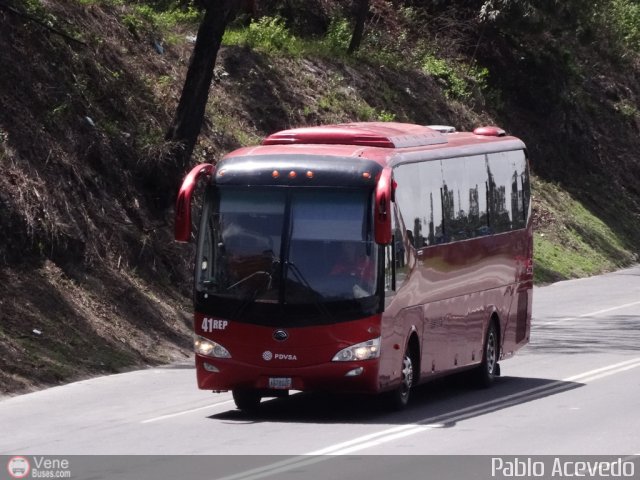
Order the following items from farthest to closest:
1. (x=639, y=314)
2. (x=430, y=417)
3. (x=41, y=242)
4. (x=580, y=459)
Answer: (x=639, y=314), (x=41, y=242), (x=430, y=417), (x=580, y=459)

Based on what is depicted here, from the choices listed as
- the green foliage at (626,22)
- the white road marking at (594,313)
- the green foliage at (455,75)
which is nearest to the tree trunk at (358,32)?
the green foliage at (455,75)

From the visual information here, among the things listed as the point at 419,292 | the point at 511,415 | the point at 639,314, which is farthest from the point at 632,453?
the point at 639,314

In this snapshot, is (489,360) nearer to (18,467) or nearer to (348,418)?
(348,418)

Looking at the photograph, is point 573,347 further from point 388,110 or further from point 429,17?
point 429,17

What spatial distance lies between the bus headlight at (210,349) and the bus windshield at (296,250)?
506mm

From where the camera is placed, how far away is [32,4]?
83.6 feet

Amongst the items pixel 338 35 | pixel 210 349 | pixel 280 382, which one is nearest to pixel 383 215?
pixel 280 382

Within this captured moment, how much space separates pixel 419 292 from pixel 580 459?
14.1 feet

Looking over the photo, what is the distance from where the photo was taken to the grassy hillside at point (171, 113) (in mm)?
20641

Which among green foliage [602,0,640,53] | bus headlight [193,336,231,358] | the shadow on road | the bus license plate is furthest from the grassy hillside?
the bus license plate

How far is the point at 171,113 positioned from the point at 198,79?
317cm

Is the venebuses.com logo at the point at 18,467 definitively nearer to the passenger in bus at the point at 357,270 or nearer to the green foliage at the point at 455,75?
the passenger in bus at the point at 357,270

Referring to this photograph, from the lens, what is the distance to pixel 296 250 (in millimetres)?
14672

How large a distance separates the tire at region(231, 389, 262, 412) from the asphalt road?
11cm
